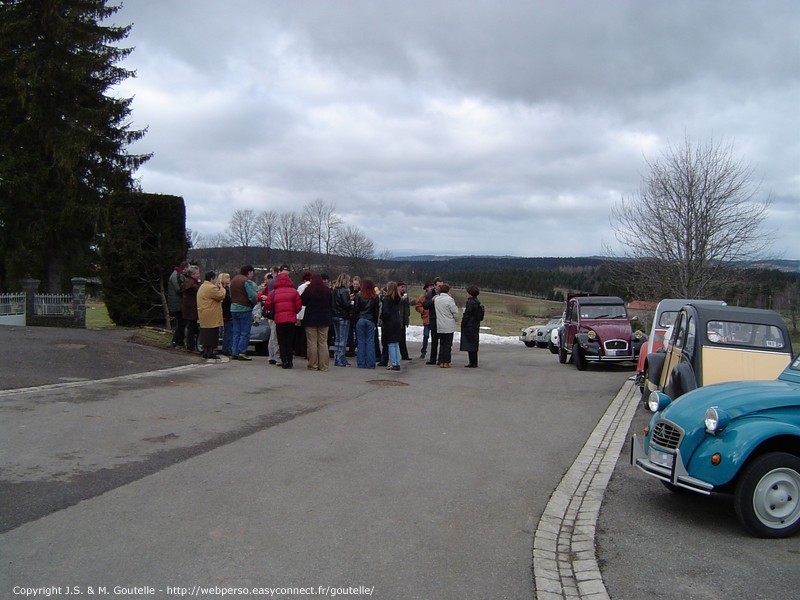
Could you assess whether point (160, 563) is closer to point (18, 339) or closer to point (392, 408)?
point (392, 408)

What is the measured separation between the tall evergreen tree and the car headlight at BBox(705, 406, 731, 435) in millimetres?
27321

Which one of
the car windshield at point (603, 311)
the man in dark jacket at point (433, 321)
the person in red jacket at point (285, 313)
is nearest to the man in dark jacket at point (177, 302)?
the person in red jacket at point (285, 313)

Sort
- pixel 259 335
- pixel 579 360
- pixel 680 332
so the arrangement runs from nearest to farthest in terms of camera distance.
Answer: pixel 680 332, pixel 259 335, pixel 579 360

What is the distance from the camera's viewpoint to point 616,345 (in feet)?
60.6

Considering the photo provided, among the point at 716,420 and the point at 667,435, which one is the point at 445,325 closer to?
the point at 667,435

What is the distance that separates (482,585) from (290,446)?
12.6 ft

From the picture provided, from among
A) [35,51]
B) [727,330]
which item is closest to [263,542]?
[727,330]

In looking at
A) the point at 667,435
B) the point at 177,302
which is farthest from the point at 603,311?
the point at 667,435

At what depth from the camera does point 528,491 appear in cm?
660

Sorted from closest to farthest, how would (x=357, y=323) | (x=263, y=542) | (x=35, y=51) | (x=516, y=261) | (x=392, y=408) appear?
(x=263, y=542) → (x=392, y=408) → (x=357, y=323) → (x=35, y=51) → (x=516, y=261)

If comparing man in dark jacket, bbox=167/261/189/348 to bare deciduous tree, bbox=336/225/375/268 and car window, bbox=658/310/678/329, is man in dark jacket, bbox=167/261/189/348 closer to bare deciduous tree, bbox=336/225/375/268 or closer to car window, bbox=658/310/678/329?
car window, bbox=658/310/678/329

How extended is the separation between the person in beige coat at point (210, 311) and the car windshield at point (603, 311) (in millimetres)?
10317

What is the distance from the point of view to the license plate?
5.98 m

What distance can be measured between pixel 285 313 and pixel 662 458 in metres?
9.39
